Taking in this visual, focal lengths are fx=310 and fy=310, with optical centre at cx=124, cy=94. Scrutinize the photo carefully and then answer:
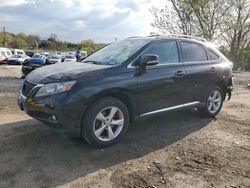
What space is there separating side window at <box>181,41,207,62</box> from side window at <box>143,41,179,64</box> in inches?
9.3

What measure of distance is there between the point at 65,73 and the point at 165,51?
196 cm

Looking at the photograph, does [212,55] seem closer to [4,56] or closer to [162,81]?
[162,81]

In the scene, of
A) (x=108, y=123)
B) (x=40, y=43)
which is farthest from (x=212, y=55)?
(x=40, y=43)

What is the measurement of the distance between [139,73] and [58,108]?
1462 mm

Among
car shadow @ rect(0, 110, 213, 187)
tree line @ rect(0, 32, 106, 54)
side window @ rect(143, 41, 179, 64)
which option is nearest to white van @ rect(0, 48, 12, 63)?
car shadow @ rect(0, 110, 213, 187)

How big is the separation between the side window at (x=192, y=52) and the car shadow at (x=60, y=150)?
4.31ft

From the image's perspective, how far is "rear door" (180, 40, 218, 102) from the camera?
5.89m

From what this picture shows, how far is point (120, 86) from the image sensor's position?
15.5ft

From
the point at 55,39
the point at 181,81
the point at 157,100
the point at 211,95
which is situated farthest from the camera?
the point at 55,39

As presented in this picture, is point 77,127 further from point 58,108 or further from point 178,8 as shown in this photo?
point 178,8

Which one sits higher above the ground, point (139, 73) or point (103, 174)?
point (139, 73)

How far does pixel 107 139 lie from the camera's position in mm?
4750

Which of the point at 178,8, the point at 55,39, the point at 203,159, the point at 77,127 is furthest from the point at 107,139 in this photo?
the point at 55,39

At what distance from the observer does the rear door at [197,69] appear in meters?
5.89
